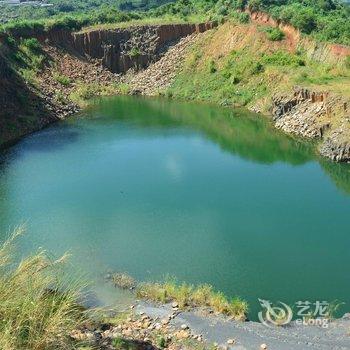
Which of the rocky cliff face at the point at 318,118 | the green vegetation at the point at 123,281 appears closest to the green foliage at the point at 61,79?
the rocky cliff face at the point at 318,118

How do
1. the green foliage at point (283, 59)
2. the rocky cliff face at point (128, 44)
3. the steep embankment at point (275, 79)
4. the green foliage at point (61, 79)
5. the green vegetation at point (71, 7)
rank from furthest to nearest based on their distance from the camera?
the green vegetation at point (71, 7) → the rocky cliff face at point (128, 44) → the green foliage at point (61, 79) → the green foliage at point (283, 59) → the steep embankment at point (275, 79)

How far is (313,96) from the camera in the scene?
35.7 metres

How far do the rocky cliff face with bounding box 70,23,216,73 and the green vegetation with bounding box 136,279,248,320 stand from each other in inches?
1451

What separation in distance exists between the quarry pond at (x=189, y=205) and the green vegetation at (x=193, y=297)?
28.9 inches

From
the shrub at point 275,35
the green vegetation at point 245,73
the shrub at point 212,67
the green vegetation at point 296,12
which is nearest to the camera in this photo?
the green vegetation at point 245,73

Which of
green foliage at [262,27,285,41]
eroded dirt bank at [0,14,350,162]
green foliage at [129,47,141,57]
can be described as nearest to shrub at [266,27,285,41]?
green foliage at [262,27,285,41]

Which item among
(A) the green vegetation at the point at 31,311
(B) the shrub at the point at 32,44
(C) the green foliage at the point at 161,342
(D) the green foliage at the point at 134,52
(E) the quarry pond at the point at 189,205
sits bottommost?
(E) the quarry pond at the point at 189,205

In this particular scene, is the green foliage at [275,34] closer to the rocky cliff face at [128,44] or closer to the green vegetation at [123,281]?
the rocky cliff face at [128,44]

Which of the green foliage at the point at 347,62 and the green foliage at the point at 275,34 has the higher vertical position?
the green foliage at the point at 275,34

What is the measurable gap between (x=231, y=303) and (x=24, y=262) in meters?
8.44

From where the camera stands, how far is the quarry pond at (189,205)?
1923 centimetres

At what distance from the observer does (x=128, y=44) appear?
170ft

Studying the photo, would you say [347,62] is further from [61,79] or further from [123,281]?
[123,281]

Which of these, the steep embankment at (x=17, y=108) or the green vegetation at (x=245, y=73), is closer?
the steep embankment at (x=17, y=108)
